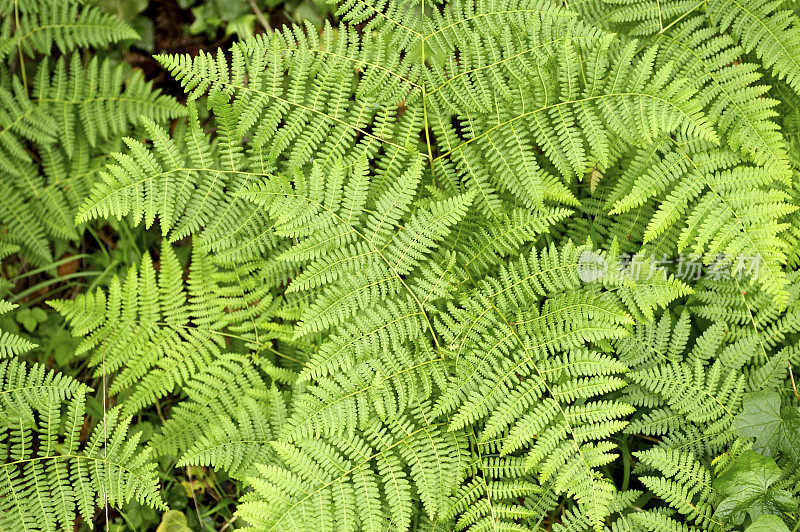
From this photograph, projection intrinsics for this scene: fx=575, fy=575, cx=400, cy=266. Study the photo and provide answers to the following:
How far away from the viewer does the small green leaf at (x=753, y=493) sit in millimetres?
3006

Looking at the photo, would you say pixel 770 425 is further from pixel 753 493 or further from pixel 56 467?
pixel 56 467

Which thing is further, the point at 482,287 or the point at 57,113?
the point at 57,113

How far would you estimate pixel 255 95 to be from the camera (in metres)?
3.39

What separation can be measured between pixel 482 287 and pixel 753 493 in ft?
5.88

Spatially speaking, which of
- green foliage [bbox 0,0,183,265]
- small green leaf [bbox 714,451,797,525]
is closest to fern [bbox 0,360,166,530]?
green foliage [bbox 0,0,183,265]

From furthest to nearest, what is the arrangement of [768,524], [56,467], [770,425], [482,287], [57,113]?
[57,113], [482,287], [56,467], [770,425], [768,524]

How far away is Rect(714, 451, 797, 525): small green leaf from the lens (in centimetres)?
301

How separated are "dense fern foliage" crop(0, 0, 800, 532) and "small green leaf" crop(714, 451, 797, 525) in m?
0.01

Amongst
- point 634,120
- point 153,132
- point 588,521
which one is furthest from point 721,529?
point 153,132

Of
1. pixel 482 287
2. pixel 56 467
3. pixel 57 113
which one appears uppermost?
pixel 57 113

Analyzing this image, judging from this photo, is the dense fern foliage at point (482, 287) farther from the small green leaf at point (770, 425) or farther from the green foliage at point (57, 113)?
the green foliage at point (57, 113)

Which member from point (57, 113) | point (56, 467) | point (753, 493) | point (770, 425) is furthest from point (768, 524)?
point (57, 113)

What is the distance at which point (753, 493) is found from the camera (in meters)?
3.03

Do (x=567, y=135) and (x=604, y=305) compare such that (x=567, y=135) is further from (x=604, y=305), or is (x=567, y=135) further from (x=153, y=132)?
(x=153, y=132)
